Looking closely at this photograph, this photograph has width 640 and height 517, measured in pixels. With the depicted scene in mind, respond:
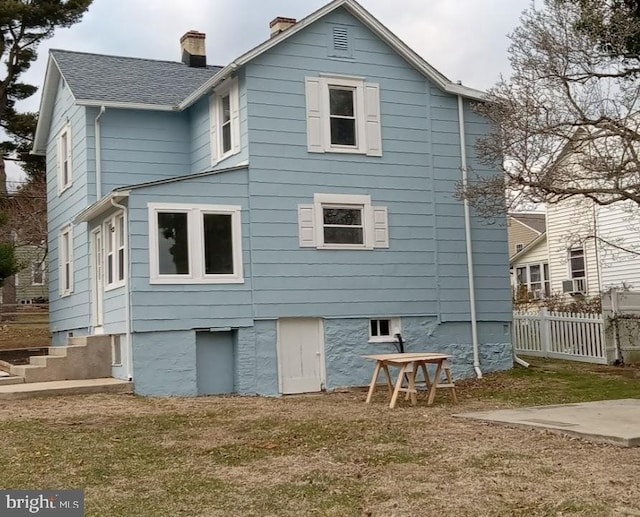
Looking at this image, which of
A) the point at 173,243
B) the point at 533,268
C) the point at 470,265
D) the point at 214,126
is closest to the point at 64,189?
the point at 214,126

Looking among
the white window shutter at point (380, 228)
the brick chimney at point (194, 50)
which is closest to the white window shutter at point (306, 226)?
the white window shutter at point (380, 228)

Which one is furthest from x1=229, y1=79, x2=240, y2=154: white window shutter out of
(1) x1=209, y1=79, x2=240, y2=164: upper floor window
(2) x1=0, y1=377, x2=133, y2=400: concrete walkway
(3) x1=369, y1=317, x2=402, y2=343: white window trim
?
(2) x1=0, y1=377, x2=133, y2=400: concrete walkway

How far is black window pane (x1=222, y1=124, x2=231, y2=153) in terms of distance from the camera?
1675cm

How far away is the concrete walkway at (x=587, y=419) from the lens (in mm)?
8877

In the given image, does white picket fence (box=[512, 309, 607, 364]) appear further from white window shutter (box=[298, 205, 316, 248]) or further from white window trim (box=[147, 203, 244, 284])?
white window trim (box=[147, 203, 244, 284])

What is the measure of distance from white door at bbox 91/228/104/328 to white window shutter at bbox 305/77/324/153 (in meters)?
4.78

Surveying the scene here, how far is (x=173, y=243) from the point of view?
15117 millimetres

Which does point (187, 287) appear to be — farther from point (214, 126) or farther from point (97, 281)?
point (214, 126)

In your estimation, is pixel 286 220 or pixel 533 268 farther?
pixel 533 268

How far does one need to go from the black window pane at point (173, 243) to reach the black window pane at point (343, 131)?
139 inches

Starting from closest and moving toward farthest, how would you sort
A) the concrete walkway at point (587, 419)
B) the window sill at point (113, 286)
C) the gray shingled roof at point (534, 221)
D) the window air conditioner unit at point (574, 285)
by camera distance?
the concrete walkway at point (587, 419) → the window sill at point (113, 286) → the window air conditioner unit at point (574, 285) → the gray shingled roof at point (534, 221)

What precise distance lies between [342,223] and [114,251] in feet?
14.6

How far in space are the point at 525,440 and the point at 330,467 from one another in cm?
237

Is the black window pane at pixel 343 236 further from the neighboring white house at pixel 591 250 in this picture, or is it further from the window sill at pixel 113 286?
the neighboring white house at pixel 591 250
